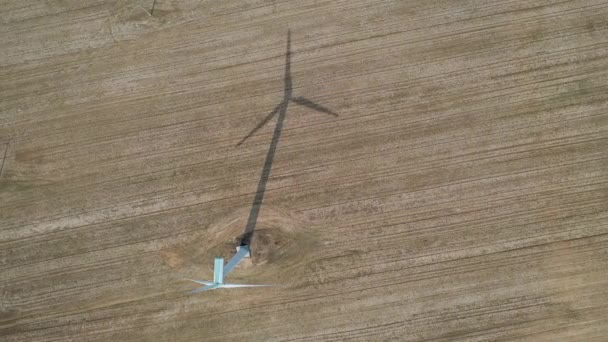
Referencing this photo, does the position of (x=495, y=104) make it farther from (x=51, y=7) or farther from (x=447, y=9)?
(x=51, y=7)

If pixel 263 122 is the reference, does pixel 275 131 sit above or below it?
below

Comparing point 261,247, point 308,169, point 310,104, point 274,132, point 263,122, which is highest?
point 310,104

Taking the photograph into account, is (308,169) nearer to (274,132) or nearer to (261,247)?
(274,132)

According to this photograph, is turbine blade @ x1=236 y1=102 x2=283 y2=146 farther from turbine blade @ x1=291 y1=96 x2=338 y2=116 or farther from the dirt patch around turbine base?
the dirt patch around turbine base

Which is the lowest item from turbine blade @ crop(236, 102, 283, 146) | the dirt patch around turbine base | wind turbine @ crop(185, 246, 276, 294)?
the dirt patch around turbine base

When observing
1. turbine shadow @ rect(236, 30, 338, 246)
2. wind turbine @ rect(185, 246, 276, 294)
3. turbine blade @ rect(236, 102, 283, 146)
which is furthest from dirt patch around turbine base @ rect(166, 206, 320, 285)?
turbine blade @ rect(236, 102, 283, 146)

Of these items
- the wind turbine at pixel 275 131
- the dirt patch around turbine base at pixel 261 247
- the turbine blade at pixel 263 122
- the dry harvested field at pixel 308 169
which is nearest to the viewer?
the dry harvested field at pixel 308 169

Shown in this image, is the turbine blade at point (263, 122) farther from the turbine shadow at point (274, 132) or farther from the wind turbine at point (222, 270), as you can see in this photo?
A: the wind turbine at point (222, 270)

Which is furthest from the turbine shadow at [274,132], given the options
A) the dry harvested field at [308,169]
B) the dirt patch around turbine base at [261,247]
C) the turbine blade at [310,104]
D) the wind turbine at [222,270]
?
the wind turbine at [222,270]

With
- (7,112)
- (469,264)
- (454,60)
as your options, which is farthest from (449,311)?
(7,112)

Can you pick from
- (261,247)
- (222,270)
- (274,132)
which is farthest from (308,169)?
(222,270)
